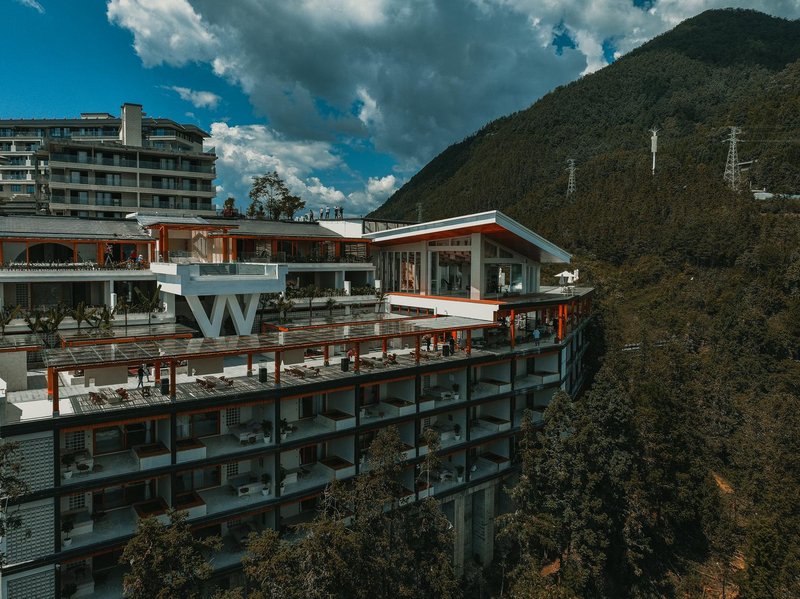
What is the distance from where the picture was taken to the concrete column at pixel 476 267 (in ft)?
113

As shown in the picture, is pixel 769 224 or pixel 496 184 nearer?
pixel 769 224

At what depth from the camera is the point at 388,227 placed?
1753 inches

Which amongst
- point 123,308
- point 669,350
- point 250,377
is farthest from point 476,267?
point 669,350

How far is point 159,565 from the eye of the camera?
43.2 ft

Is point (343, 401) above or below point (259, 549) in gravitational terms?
above

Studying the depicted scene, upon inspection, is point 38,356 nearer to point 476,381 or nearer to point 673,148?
point 476,381

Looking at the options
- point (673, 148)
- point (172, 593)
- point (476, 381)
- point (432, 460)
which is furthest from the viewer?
point (673, 148)

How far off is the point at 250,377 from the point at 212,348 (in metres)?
2.90

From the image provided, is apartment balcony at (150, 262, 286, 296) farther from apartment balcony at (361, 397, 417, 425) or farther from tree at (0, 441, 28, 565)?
tree at (0, 441, 28, 565)

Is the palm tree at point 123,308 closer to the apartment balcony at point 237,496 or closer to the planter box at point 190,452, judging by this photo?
the planter box at point 190,452

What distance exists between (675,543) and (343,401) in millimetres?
23396

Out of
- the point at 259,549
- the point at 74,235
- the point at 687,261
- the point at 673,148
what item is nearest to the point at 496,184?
the point at 673,148

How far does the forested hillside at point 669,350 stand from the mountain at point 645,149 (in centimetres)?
53

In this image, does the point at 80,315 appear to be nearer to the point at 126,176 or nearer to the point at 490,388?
the point at 490,388
